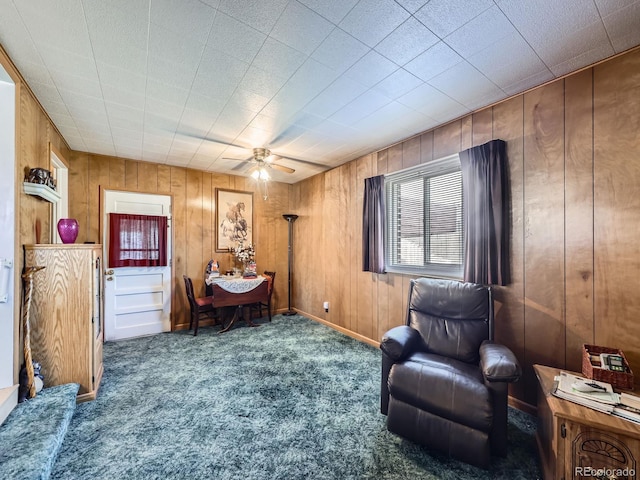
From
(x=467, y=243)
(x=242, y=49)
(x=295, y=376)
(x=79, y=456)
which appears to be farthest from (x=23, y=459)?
(x=467, y=243)

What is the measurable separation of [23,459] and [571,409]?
2.80 m

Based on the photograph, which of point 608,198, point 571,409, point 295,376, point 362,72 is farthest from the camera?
point 295,376

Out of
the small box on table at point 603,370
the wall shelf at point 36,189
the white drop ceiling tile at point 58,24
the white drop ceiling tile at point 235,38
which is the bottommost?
the small box on table at point 603,370

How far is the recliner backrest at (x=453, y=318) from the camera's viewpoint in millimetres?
2051

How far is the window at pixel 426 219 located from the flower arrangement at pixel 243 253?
2479 mm

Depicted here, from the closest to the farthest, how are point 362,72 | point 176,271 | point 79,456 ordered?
1. point 79,456
2. point 362,72
3. point 176,271

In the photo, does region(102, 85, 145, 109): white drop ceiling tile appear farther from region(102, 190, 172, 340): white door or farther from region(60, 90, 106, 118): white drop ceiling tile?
region(102, 190, 172, 340): white door

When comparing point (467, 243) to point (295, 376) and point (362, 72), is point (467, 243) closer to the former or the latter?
point (362, 72)

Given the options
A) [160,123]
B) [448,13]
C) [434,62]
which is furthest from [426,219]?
[160,123]

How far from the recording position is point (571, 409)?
51.6 inches

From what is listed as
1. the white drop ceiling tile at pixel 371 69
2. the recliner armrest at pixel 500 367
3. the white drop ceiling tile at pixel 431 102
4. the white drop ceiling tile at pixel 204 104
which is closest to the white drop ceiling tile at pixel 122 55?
the white drop ceiling tile at pixel 204 104

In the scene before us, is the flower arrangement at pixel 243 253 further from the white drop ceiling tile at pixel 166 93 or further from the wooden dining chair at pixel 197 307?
the white drop ceiling tile at pixel 166 93

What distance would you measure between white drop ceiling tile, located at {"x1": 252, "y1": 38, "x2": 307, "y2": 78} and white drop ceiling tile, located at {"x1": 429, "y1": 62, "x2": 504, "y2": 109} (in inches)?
40.7

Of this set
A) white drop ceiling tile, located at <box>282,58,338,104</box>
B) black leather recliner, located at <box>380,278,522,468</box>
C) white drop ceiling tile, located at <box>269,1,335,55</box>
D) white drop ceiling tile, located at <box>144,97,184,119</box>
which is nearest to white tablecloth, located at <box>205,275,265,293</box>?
white drop ceiling tile, located at <box>144,97,184,119</box>
